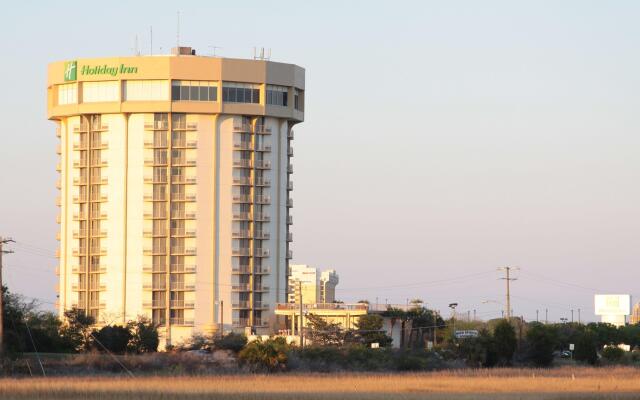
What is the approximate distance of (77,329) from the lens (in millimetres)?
172250

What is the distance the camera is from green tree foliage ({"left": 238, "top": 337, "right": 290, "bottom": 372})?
11762 centimetres

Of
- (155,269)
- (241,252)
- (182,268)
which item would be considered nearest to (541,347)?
(241,252)

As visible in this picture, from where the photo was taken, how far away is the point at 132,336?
16138 cm

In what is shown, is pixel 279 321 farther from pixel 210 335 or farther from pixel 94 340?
pixel 94 340

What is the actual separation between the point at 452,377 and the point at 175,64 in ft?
283

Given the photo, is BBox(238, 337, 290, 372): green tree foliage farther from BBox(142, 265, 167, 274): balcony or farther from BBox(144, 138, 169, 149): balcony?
BBox(144, 138, 169, 149): balcony

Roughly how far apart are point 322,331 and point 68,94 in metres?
47.4

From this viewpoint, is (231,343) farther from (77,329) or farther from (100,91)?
(100,91)

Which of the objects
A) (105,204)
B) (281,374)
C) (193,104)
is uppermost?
(193,104)

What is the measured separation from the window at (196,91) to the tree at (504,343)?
2413 inches

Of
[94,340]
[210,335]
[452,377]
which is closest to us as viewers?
[452,377]

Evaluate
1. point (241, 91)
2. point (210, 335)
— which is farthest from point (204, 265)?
point (241, 91)

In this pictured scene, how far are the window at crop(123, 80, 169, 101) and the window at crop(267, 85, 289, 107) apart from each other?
45.1 feet

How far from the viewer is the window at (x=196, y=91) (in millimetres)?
186375
